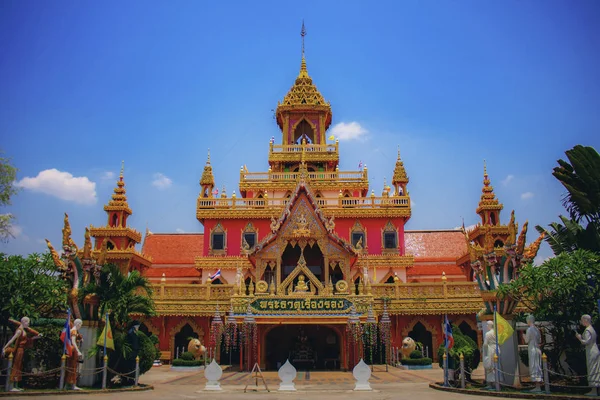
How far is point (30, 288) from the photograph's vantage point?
1869cm

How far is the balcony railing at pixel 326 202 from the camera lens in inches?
1432

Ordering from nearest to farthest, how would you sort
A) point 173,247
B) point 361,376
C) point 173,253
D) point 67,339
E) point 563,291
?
point 67,339, point 563,291, point 361,376, point 173,253, point 173,247

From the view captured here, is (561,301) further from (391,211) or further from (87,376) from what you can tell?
(391,211)

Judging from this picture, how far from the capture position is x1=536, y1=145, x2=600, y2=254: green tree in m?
20.2

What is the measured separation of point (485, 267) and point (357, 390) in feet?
20.2

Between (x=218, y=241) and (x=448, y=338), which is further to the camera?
(x=218, y=241)

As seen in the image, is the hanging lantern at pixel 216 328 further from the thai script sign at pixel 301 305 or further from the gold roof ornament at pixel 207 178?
the gold roof ornament at pixel 207 178

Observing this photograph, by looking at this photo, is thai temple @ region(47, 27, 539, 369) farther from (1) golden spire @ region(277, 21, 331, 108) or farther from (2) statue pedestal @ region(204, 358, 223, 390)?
(2) statue pedestal @ region(204, 358, 223, 390)

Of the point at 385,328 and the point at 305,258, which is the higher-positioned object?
the point at 305,258

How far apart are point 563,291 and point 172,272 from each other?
2875 centimetres

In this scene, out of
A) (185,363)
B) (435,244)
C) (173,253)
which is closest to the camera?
(185,363)

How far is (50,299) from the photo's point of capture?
18.9 meters

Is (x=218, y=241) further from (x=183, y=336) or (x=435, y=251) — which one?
(x=435, y=251)

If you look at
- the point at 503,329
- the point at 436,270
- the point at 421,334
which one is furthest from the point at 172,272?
the point at 503,329
